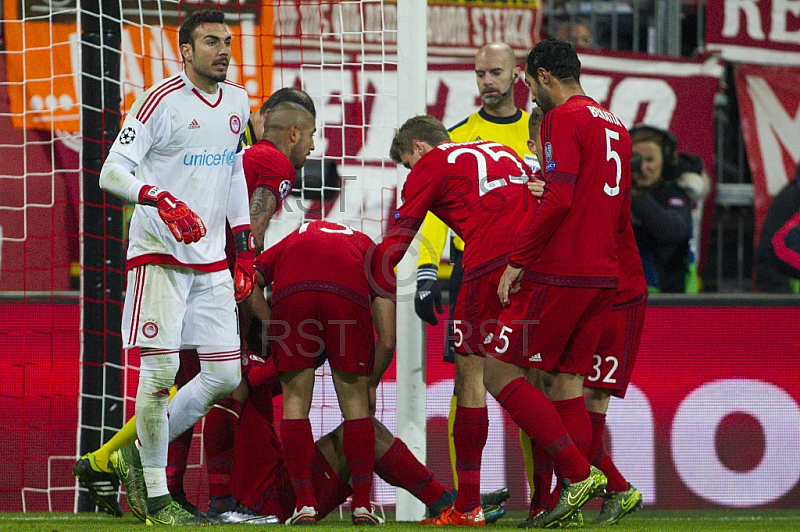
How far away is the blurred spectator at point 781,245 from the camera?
658 centimetres

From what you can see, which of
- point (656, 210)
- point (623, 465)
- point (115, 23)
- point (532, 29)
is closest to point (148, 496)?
point (115, 23)

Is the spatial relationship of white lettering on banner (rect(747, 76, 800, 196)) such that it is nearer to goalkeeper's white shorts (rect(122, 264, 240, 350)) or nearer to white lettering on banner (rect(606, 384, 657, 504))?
white lettering on banner (rect(606, 384, 657, 504))

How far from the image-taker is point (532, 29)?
7.71 meters

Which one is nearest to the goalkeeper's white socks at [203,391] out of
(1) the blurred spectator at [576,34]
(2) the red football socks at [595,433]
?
(2) the red football socks at [595,433]

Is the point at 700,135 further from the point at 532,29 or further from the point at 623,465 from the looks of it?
the point at 623,465

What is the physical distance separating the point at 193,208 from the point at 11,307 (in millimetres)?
1986

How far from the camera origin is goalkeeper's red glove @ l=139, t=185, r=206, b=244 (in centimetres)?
411

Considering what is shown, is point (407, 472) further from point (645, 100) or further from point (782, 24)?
point (782, 24)

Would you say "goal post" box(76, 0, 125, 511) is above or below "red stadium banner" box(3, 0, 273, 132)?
below

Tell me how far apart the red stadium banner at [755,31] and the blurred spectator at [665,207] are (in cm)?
111

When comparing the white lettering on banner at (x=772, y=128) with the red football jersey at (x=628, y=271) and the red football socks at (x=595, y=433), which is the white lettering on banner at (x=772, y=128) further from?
the red football socks at (x=595, y=433)

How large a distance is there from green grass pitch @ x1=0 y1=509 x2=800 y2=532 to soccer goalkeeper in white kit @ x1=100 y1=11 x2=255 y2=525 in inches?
10.9

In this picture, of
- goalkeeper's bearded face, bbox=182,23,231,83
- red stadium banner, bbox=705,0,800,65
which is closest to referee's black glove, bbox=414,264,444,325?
goalkeeper's bearded face, bbox=182,23,231,83

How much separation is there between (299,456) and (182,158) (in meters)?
1.33
